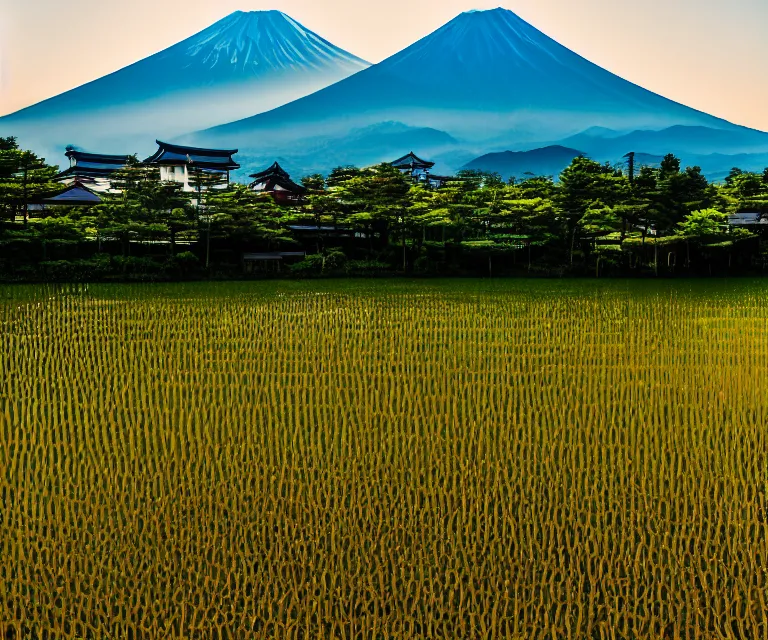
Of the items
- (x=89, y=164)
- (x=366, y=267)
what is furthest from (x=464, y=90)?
(x=366, y=267)

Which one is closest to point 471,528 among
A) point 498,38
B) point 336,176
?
point 336,176

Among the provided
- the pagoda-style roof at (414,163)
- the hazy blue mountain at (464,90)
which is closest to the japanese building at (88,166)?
the pagoda-style roof at (414,163)

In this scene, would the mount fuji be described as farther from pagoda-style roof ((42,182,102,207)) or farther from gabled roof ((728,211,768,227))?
pagoda-style roof ((42,182,102,207))

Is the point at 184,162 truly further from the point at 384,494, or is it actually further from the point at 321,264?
the point at 384,494

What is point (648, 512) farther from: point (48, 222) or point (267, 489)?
point (48, 222)

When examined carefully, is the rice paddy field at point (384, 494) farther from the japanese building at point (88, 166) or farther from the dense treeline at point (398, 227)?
the japanese building at point (88, 166)

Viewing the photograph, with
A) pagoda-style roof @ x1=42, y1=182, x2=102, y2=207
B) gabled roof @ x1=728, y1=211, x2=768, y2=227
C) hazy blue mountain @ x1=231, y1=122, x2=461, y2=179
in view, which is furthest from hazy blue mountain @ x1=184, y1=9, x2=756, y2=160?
pagoda-style roof @ x1=42, y1=182, x2=102, y2=207
